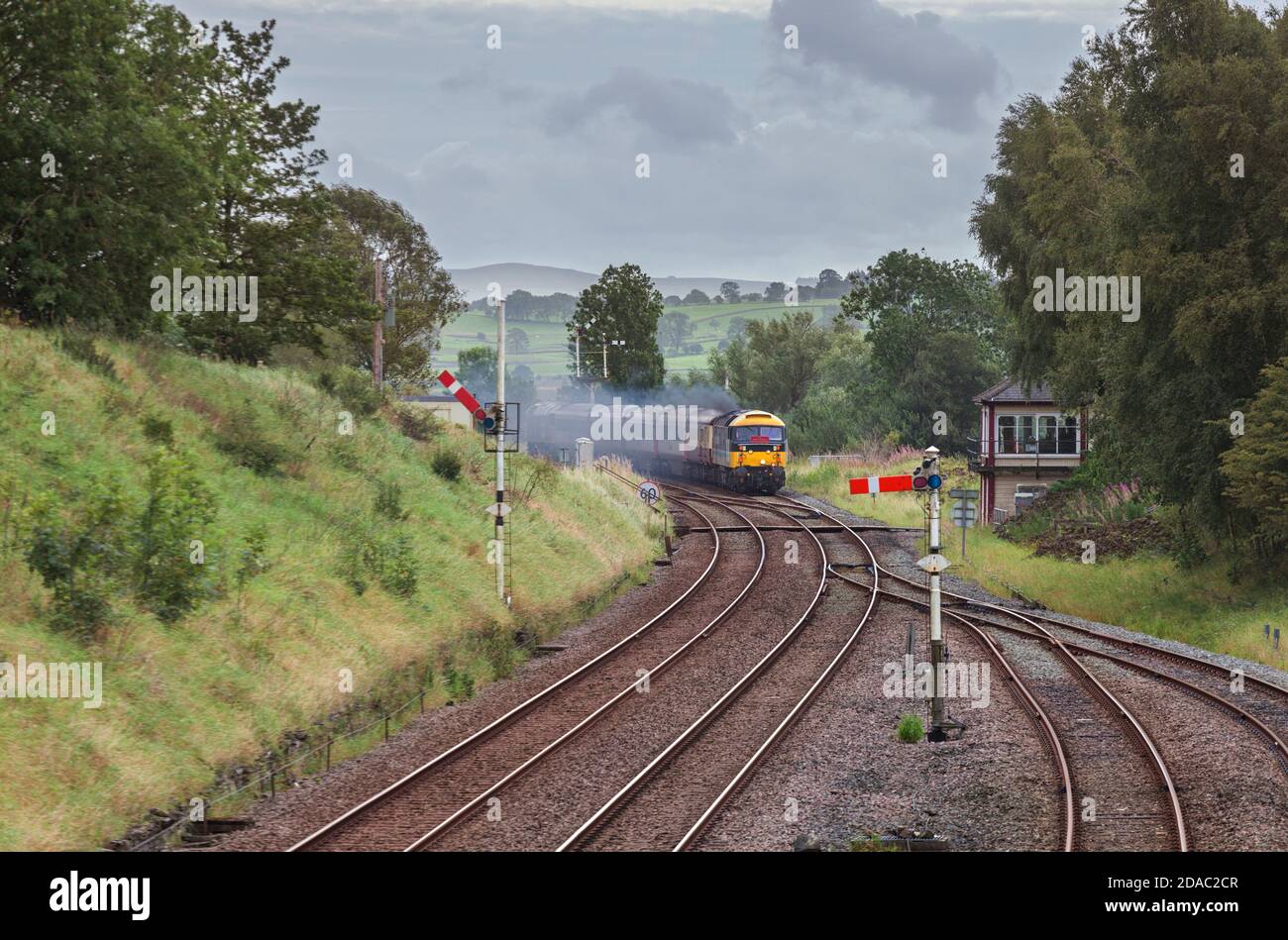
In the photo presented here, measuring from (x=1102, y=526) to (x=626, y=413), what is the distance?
35879 millimetres

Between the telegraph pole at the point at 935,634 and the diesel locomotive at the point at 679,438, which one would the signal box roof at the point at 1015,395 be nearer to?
the diesel locomotive at the point at 679,438

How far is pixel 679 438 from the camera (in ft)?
234

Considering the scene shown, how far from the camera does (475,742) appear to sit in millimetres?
18250

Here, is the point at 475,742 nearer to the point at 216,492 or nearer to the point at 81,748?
the point at 81,748

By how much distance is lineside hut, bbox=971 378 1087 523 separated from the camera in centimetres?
5094

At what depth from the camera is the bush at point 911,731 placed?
61.1ft

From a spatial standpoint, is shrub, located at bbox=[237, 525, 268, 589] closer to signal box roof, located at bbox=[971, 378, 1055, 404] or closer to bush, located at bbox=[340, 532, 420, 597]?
bush, located at bbox=[340, 532, 420, 597]

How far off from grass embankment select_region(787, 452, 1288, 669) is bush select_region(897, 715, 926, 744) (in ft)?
33.8

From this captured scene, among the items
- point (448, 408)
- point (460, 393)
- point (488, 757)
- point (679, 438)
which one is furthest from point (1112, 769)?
point (679, 438)

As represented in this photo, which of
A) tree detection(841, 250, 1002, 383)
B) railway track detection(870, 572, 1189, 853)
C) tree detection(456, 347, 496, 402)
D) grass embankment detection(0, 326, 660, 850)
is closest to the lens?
railway track detection(870, 572, 1189, 853)

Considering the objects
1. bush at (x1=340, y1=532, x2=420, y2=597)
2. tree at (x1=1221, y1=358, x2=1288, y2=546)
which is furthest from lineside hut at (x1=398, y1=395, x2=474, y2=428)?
tree at (x1=1221, y1=358, x2=1288, y2=546)
